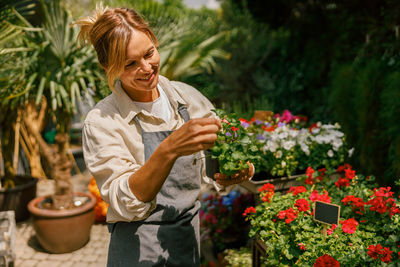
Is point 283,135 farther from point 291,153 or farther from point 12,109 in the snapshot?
point 12,109

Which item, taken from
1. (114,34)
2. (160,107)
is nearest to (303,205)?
(160,107)

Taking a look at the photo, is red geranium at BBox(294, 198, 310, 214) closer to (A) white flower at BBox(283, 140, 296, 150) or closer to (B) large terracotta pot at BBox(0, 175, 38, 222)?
(A) white flower at BBox(283, 140, 296, 150)

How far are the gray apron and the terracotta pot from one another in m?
1.85

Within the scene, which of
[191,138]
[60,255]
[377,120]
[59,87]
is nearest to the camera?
[191,138]

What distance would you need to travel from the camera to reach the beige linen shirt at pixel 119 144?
980 mm

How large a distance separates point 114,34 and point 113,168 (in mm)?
444

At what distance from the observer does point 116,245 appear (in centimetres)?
121

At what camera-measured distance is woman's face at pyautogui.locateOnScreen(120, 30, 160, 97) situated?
1.08m

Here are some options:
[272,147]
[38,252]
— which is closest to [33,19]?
[38,252]

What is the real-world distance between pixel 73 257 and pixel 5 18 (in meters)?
2.10

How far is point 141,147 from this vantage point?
3.73 feet

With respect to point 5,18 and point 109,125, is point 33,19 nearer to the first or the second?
point 5,18

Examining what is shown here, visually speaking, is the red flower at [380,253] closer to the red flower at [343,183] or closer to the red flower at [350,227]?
the red flower at [350,227]

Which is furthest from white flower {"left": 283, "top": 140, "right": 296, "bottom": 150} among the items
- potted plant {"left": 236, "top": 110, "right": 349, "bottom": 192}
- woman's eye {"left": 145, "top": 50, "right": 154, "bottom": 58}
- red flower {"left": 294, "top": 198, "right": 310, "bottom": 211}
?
woman's eye {"left": 145, "top": 50, "right": 154, "bottom": 58}
